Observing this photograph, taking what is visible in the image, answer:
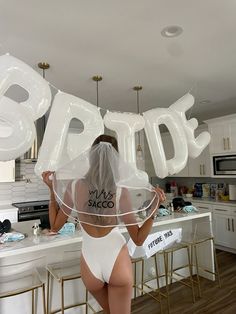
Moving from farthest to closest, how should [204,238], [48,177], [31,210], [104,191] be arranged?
[31,210], [204,238], [48,177], [104,191]

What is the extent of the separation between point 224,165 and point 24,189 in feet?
12.4

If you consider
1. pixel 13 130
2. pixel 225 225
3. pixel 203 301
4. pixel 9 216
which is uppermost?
pixel 13 130

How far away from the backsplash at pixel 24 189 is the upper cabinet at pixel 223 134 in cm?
337

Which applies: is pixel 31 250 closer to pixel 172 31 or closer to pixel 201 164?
pixel 172 31

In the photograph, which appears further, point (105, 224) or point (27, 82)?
point (27, 82)

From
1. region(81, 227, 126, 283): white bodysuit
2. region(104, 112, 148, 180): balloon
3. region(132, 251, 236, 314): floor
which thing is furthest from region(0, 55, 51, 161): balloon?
region(132, 251, 236, 314): floor

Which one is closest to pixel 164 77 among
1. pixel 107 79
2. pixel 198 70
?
pixel 198 70

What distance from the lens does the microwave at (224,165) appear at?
14.1ft

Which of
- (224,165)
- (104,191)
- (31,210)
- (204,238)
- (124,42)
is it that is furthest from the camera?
(224,165)

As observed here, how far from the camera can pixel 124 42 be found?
1987 millimetres

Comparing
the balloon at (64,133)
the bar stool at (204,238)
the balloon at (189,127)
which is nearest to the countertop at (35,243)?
the balloon at (64,133)

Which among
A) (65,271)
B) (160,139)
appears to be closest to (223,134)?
(160,139)

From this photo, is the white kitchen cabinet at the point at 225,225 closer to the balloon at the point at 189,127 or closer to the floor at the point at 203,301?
the floor at the point at 203,301

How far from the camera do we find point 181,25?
1763 mm
